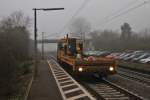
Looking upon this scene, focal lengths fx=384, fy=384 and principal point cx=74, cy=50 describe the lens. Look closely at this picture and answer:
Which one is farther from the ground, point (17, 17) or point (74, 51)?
point (17, 17)

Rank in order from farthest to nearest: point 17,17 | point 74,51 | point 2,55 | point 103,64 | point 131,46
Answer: point 131,46, point 17,17, point 74,51, point 103,64, point 2,55

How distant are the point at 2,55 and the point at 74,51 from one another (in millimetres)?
15919

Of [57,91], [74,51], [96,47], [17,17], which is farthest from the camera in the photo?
[96,47]

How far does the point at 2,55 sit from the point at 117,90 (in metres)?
6.61

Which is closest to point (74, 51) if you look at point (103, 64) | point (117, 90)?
point (103, 64)

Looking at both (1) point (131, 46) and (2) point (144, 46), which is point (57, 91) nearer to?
(2) point (144, 46)

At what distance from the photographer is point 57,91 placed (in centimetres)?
1989

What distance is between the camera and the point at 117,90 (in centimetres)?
2092

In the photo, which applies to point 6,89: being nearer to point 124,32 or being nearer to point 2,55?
point 2,55

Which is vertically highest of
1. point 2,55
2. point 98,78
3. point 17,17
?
point 17,17

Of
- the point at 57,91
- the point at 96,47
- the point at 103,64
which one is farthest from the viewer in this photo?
the point at 96,47

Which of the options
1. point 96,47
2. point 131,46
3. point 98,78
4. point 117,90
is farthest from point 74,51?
point 96,47

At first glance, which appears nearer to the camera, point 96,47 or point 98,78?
point 98,78

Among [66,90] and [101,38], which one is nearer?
[66,90]
